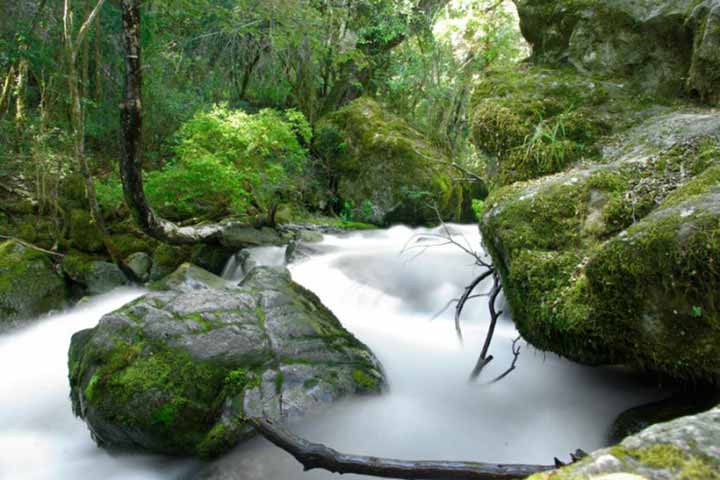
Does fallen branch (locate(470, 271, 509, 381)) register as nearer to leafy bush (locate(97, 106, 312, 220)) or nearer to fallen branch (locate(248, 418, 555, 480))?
fallen branch (locate(248, 418, 555, 480))

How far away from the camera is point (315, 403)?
338cm

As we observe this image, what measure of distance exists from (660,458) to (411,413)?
9.32 ft

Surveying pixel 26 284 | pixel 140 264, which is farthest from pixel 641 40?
pixel 26 284

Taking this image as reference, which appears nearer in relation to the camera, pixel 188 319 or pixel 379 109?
pixel 188 319

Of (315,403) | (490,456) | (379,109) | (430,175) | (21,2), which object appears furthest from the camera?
(379,109)

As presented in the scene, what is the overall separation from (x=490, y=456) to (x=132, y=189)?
166 inches

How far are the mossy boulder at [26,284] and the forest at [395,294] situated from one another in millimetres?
32

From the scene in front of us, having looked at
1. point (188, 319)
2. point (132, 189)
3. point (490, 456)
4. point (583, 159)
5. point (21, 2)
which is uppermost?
point (21, 2)

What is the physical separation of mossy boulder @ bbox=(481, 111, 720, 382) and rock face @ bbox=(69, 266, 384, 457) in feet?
5.45

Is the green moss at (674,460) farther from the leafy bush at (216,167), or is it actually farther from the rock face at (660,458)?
the leafy bush at (216,167)

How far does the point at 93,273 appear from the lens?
21.7ft

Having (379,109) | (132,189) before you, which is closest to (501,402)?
(132,189)

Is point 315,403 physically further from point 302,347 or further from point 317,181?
point 317,181

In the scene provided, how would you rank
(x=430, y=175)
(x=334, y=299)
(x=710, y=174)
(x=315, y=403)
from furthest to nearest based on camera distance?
1. (x=430, y=175)
2. (x=334, y=299)
3. (x=315, y=403)
4. (x=710, y=174)
